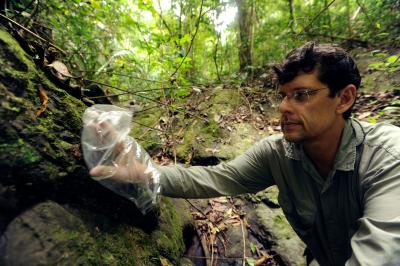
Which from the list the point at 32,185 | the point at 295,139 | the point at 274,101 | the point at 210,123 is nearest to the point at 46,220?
the point at 32,185

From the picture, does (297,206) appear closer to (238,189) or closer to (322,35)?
(238,189)

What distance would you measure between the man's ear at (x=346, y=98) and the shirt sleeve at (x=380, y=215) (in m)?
0.41

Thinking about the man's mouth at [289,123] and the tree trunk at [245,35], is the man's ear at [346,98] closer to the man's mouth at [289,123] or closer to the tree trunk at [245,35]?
the man's mouth at [289,123]

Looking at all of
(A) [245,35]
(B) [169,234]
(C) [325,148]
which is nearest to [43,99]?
(B) [169,234]

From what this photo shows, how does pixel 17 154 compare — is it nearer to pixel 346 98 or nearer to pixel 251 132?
pixel 346 98

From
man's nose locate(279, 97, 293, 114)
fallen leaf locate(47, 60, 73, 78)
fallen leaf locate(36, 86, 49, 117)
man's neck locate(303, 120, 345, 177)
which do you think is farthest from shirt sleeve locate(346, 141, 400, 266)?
fallen leaf locate(47, 60, 73, 78)

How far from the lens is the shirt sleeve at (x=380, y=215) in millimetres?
1330

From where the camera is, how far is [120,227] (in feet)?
5.82

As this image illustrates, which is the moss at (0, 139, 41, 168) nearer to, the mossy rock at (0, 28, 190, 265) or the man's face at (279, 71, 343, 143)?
the mossy rock at (0, 28, 190, 265)

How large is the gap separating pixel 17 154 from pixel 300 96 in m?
1.90

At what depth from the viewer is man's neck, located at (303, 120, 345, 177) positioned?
214 centimetres

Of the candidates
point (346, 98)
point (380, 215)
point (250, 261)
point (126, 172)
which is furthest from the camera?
point (250, 261)

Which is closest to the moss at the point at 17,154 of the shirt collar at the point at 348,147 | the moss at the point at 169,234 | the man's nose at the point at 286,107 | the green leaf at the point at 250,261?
the moss at the point at 169,234

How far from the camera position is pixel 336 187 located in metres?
2.05
